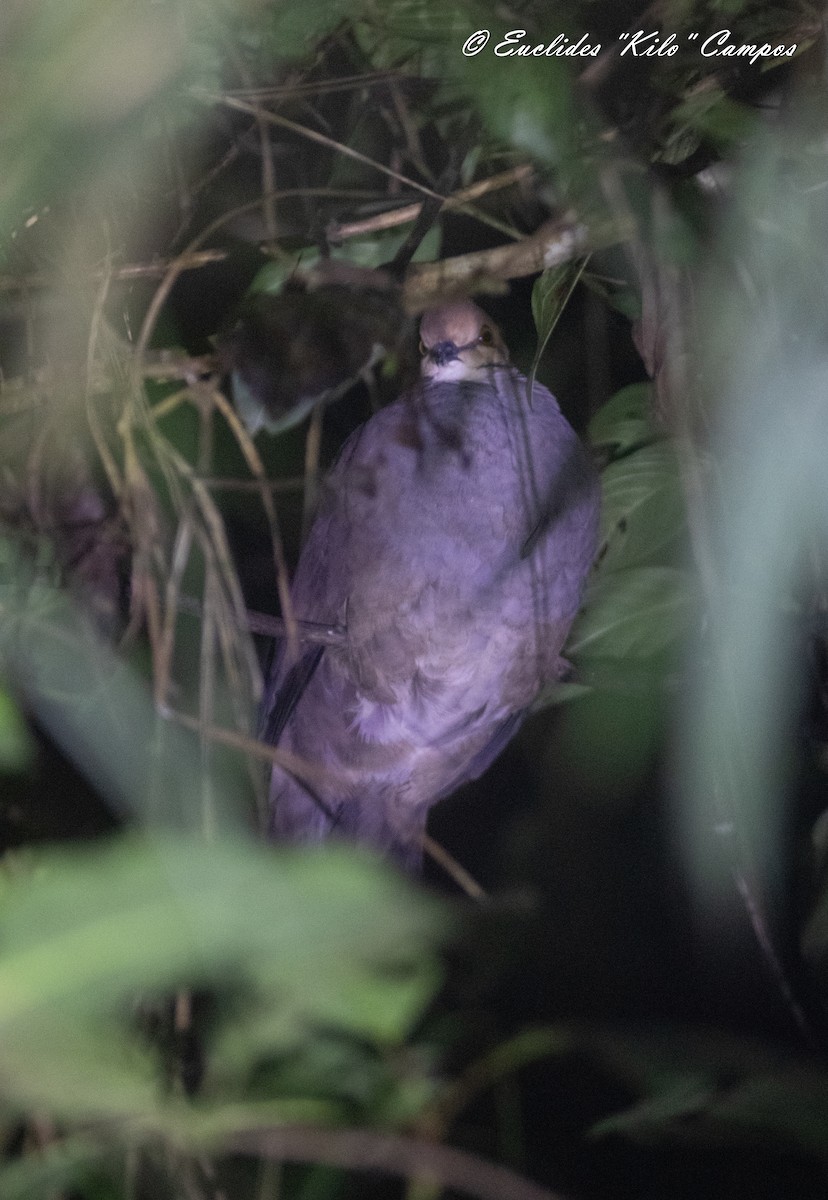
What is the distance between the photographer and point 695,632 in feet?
2.88

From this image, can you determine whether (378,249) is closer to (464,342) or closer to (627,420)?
(464,342)

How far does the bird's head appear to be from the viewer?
3.83 ft

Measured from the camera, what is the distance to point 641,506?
950 millimetres

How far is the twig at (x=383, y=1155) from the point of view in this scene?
1.86ft

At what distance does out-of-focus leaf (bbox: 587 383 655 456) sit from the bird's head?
0.23 meters

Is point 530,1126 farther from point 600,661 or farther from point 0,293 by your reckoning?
point 0,293

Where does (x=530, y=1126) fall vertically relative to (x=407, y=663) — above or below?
below

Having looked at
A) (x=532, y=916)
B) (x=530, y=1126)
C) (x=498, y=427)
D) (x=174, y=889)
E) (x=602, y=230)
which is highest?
(x=602, y=230)

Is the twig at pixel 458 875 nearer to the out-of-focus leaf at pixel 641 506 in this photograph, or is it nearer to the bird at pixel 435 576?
the bird at pixel 435 576

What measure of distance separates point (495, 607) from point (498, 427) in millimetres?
203


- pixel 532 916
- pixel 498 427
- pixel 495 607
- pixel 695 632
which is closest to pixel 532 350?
pixel 498 427

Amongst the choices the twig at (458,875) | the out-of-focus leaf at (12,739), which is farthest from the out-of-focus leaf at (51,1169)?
the twig at (458,875)

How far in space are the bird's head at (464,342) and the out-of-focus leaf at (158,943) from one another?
2.60 ft

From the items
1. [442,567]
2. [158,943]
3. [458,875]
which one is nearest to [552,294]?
[442,567]
